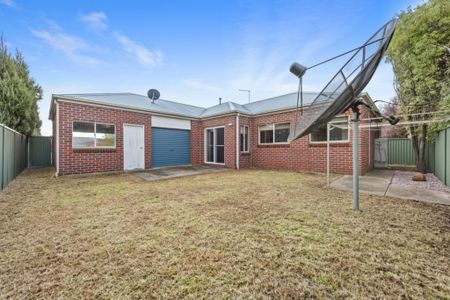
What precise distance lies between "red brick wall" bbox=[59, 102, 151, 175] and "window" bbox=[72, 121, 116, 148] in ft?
0.58

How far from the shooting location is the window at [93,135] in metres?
7.63

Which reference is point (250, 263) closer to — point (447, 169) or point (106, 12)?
point (447, 169)

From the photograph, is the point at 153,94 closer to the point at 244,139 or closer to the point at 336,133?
the point at 244,139

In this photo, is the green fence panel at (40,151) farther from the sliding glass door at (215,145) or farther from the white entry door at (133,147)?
the sliding glass door at (215,145)

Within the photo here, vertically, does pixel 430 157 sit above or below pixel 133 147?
below

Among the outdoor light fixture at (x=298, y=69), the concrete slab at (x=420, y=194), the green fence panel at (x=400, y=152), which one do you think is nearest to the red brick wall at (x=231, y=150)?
the concrete slab at (x=420, y=194)

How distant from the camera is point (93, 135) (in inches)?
314

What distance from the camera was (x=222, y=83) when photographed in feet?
44.8

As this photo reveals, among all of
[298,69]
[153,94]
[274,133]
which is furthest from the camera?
[153,94]

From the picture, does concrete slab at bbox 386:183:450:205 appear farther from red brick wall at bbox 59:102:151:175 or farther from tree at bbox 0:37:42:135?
tree at bbox 0:37:42:135

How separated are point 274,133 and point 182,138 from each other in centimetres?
517

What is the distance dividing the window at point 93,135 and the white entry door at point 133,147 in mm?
534

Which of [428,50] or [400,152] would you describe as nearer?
[428,50]

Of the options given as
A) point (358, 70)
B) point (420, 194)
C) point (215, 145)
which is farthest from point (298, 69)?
point (215, 145)
